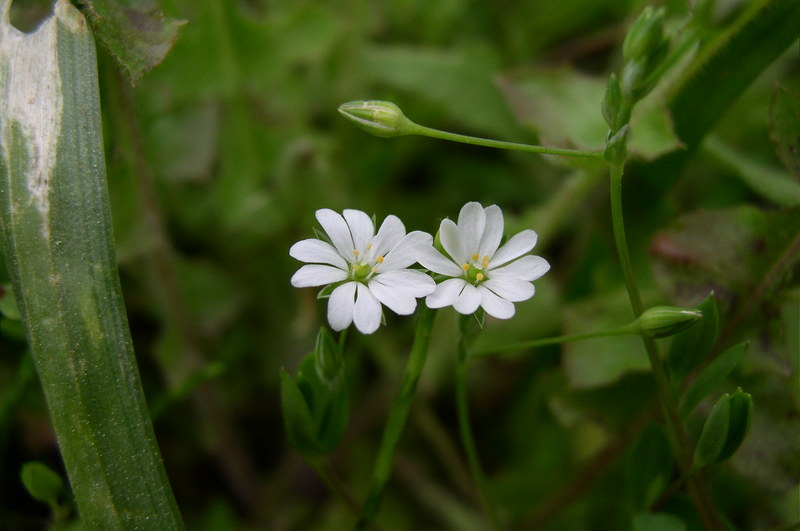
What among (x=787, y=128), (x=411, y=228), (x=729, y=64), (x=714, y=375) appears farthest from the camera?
(x=411, y=228)

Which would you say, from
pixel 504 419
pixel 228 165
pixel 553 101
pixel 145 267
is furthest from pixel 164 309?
pixel 553 101

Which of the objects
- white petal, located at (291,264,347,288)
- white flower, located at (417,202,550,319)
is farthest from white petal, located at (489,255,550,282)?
white petal, located at (291,264,347,288)

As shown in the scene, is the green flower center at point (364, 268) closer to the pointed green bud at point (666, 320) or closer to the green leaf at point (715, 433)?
the pointed green bud at point (666, 320)

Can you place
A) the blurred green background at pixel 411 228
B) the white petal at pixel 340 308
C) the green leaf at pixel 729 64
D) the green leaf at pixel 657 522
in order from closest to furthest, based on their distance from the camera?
the white petal at pixel 340 308 < the green leaf at pixel 657 522 < the green leaf at pixel 729 64 < the blurred green background at pixel 411 228

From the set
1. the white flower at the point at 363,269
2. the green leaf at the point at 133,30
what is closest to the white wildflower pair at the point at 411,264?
the white flower at the point at 363,269

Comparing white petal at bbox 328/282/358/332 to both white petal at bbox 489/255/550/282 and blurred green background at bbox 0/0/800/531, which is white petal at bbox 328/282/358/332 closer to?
white petal at bbox 489/255/550/282

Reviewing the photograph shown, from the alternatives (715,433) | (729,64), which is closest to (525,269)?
(715,433)

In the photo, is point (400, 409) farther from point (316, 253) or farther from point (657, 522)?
point (657, 522)
